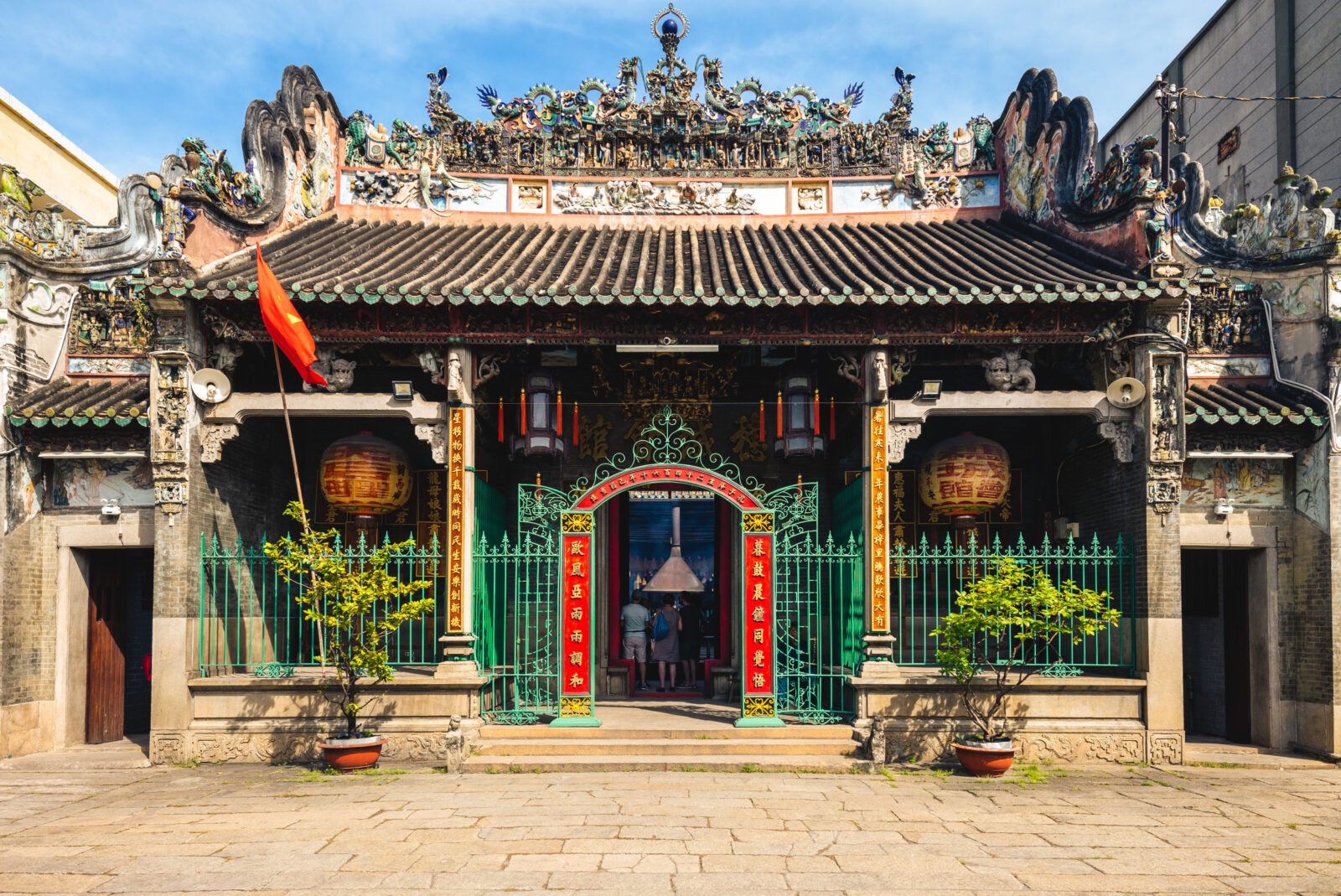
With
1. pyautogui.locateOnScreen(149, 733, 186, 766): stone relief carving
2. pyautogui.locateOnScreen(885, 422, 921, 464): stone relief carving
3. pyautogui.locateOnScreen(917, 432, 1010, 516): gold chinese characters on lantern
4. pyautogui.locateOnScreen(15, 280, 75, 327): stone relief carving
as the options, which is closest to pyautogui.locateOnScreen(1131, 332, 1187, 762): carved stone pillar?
pyautogui.locateOnScreen(917, 432, 1010, 516): gold chinese characters on lantern

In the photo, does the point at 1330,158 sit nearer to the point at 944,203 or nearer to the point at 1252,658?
the point at 944,203

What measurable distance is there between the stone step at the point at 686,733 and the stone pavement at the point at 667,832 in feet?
2.06

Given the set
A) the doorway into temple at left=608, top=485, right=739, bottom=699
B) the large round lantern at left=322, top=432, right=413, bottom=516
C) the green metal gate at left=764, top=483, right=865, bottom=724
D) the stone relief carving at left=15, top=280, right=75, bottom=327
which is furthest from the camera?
the doorway into temple at left=608, top=485, right=739, bottom=699

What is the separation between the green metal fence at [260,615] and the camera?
1018 centimetres

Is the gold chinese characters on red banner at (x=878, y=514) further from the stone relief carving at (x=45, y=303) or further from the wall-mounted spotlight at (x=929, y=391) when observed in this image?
the stone relief carving at (x=45, y=303)

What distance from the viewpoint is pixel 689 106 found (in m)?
13.2

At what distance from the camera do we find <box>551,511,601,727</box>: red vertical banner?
10.0 metres

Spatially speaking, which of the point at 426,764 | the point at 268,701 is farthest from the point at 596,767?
the point at 268,701

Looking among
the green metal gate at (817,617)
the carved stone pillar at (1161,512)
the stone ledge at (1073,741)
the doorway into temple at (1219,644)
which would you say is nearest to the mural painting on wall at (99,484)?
the green metal gate at (817,617)

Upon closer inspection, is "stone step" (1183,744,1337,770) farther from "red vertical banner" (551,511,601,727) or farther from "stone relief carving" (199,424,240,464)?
"stone relief carving" (199,424,240,464)

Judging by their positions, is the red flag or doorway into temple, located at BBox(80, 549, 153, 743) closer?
the red flag

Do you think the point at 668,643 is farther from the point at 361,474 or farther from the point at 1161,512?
the point at 1161,512

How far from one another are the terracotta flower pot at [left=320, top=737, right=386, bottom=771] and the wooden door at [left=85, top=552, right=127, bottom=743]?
3.58 meters

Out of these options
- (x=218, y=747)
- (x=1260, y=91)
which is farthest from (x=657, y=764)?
(x=1260, y=91)
